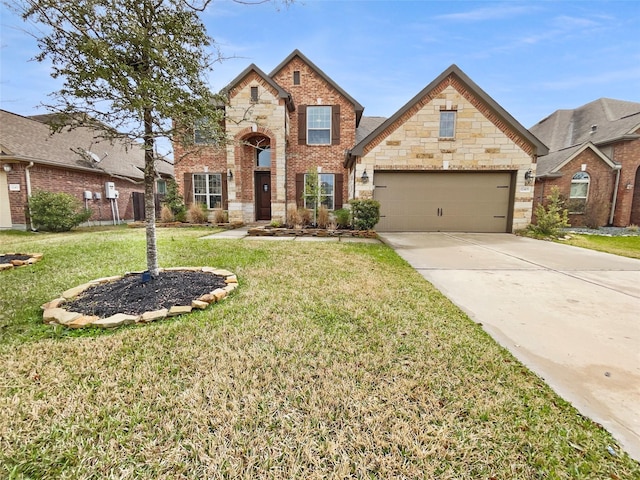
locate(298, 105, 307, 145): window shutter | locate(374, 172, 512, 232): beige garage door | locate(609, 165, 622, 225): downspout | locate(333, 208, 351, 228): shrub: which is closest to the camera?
locate(333, 208, 351, 228): shrub

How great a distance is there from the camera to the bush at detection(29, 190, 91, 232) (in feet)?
34.2

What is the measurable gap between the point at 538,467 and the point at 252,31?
5991 millimetres

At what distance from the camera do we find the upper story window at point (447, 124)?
33.3 feet

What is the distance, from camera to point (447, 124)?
10.2 m

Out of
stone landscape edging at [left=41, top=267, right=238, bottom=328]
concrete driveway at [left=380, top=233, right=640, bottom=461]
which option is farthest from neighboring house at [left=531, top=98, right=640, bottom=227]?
stone landscape edging at [left=41, top=267, right=238, bottom=328]

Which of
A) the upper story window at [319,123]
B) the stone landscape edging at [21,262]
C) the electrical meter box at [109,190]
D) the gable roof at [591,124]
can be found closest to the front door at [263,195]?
the upper story window at [319,123]

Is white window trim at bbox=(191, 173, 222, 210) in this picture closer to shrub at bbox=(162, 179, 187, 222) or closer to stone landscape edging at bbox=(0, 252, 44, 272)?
shrub at bbox=(162, 179, 187, 222)

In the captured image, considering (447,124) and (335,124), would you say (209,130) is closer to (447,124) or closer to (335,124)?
(447,124)

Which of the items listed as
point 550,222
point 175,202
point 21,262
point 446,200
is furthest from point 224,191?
point 550,222

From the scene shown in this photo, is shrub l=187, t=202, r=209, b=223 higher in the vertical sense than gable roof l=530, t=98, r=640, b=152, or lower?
lower

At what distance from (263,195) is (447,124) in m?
8.44

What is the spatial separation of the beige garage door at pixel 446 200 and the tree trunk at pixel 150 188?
26.8 feet

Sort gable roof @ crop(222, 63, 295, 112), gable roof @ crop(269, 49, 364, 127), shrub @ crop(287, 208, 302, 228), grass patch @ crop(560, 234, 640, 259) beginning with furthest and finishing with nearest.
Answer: gable roof @ crop(269, 49, 364, 127), gable roof @ crop(222, 63, 295, 112), shrub @ crop(287, 208, 302, 228), grass patch @ crop(560, 234, 640, 259)

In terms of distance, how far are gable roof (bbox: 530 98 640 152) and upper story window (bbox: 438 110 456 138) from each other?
365 inches
